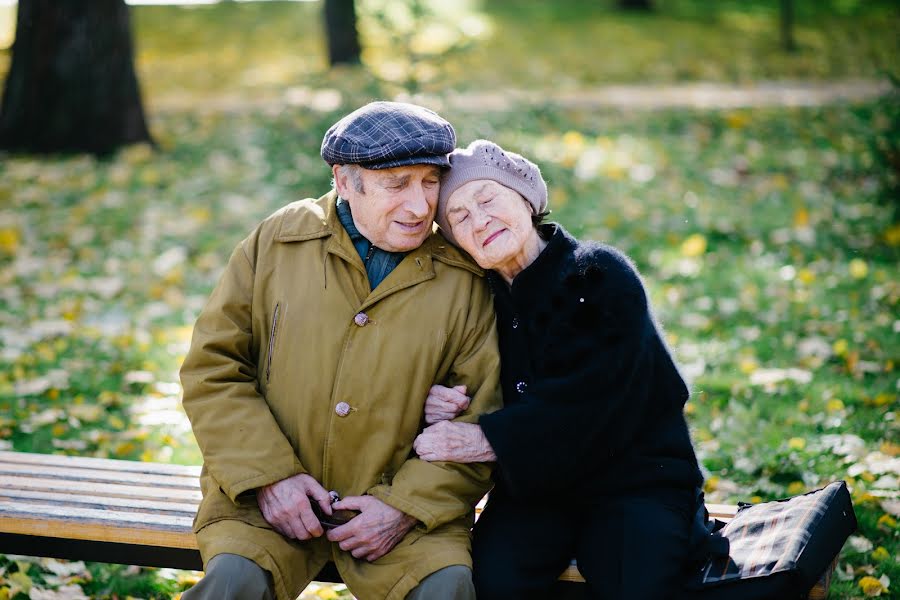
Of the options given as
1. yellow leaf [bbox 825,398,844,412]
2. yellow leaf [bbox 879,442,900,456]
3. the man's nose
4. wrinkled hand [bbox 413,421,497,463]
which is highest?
the man's nose

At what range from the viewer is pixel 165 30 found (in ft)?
62.1

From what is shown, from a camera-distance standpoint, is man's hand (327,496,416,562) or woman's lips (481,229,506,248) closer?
man's hand (327,496,416,562)

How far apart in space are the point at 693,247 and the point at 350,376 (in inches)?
193

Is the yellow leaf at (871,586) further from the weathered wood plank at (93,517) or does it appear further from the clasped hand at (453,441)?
the weathered wood plank at (93,517)

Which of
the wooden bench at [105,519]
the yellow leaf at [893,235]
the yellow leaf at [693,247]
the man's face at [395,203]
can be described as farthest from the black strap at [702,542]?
the yellow leaf at [893,235]

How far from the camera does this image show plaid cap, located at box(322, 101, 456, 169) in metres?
2.88

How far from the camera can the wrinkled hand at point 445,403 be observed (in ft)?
9.78

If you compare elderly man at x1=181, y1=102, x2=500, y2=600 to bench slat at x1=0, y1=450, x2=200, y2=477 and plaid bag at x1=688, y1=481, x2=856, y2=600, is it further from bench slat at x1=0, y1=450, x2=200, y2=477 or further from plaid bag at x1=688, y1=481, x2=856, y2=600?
plaid bag at x1=688, y1=481, x2=856, y2=600

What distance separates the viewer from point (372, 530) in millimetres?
2865

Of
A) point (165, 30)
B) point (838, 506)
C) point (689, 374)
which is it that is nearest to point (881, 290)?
point (689, 374)

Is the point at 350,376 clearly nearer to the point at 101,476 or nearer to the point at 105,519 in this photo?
the point at 105,519

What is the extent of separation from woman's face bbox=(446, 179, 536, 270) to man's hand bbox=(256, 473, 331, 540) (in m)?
0.89

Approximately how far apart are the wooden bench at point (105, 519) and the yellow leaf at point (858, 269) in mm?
3945

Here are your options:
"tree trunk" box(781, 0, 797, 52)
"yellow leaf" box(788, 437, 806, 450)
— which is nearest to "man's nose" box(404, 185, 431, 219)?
"yellow leaf" box(788, 437, 806, 450)
